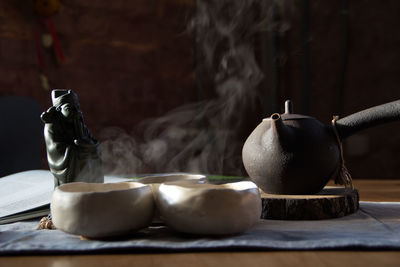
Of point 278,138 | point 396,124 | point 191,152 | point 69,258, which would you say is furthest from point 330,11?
point 69,258

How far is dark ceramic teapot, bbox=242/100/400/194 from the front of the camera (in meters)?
0.87

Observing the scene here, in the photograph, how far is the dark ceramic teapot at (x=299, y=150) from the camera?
0.87m

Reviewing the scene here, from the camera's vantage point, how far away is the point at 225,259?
52cm

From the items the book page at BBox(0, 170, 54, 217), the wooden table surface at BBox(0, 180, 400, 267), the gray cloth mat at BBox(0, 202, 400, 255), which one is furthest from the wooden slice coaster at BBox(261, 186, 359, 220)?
the book page at BBox(0, 170, 54, 217)

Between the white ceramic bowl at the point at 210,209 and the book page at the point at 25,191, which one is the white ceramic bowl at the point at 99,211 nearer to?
the white ceramic bowl at the point at 210,209

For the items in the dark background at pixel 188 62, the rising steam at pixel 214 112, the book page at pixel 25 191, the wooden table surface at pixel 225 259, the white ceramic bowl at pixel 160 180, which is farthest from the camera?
the rising steam at pixel 214 112

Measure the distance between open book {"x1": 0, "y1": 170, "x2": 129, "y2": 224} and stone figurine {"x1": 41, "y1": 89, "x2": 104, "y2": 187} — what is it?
85 millimetres

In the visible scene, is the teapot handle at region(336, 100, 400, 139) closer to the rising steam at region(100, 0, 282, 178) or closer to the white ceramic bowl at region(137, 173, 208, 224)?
the white ceramic bowl at region(137, 173, 208, 224)

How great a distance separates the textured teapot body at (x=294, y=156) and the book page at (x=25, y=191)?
1.15 ft

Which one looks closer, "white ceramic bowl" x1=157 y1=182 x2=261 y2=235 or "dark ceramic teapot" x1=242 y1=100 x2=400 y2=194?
"white ceramic bowl" x1=157 y1=182 x2=261 y2=235

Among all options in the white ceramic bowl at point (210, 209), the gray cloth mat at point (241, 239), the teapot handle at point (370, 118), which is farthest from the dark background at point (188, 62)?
the white ceramic bowl at point (210, 209)

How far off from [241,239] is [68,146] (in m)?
0.40

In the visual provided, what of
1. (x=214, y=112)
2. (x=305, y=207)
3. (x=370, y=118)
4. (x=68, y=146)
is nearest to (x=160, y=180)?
(x=68, y=146)

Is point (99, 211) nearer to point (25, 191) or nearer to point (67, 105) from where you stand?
point (67, 105)
